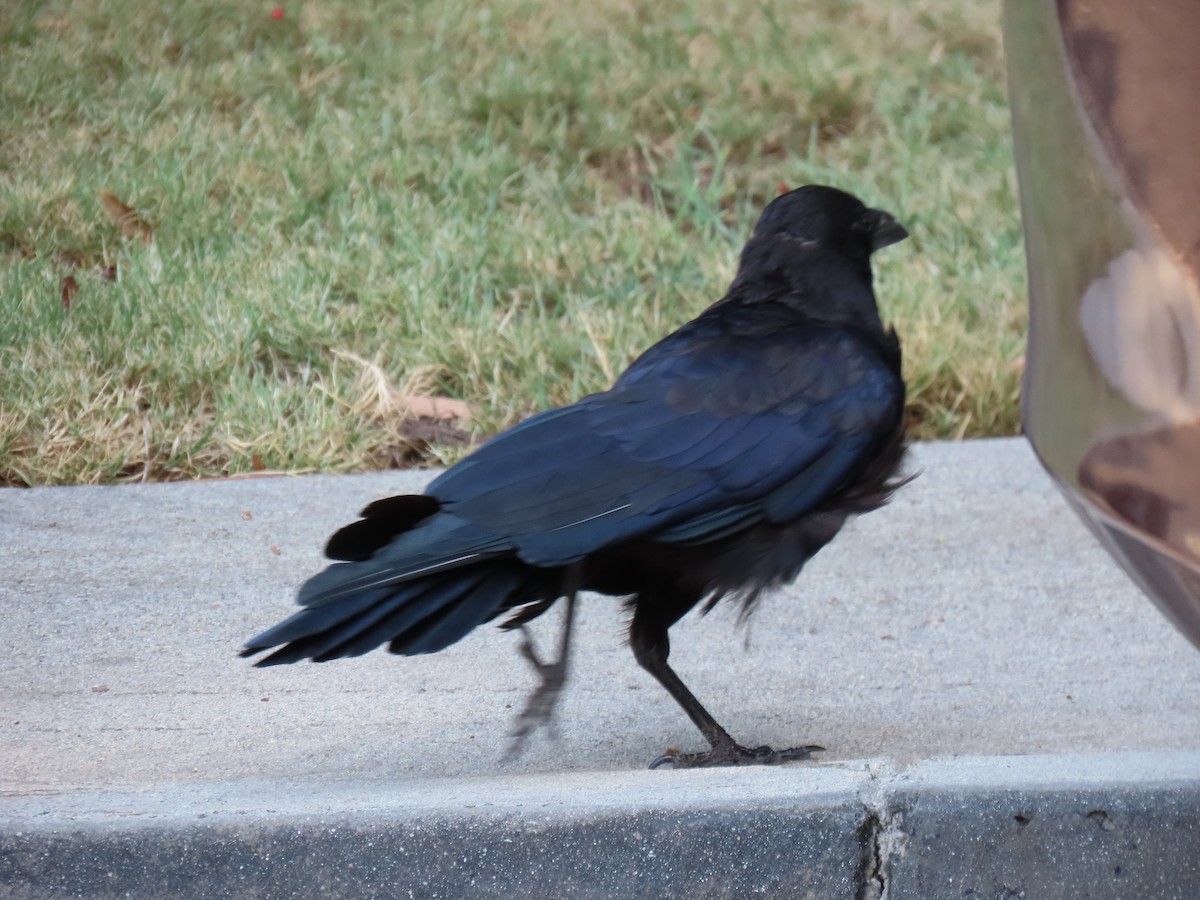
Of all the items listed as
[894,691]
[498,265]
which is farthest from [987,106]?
[894,691]

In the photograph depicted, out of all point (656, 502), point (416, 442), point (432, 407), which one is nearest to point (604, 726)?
point (656, 502)

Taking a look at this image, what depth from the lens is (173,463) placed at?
3752 millimetres

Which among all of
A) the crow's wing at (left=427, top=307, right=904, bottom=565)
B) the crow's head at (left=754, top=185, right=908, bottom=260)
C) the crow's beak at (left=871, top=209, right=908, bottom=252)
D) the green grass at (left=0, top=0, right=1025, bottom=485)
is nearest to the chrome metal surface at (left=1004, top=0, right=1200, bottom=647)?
the crow's wing at (left=427, top=307, right=904, bottom=565)

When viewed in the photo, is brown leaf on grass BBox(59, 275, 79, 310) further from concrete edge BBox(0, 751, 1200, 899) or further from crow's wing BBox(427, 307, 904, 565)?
concrete edge BBox(0, 751, 1200, 899)

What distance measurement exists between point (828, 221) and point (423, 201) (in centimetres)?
236

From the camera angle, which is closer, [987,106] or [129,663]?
[129,663]

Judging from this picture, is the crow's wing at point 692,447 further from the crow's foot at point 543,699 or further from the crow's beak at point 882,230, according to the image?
the crow's beak at point 882,230

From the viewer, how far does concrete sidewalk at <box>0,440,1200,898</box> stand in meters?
1.94

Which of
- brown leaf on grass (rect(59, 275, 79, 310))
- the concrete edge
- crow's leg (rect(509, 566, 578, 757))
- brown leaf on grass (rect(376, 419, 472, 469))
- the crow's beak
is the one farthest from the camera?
brown leaf on grass (rect(376, 419, 472, 469))

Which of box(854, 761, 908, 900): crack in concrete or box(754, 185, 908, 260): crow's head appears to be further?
box(754, 185, 908, 260): crow's head

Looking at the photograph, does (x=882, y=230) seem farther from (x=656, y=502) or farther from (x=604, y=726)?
(x=604, y=726)

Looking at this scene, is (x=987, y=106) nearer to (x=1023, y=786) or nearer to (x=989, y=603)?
(x=989, y=603)

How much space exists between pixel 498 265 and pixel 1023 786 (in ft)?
10.8

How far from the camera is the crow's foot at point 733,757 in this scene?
2.60m
